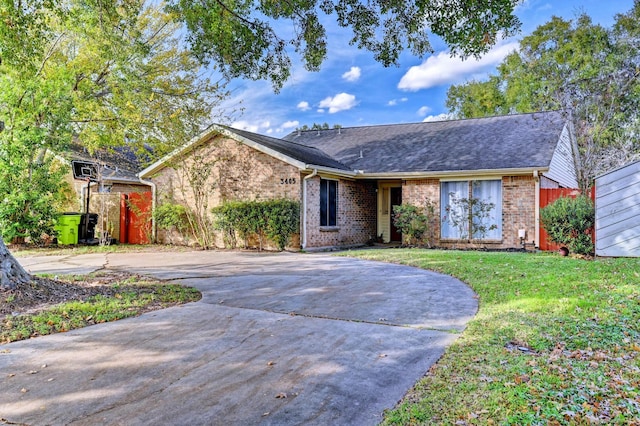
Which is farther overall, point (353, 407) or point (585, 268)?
point (585, 268)

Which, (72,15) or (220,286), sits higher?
(72,15)

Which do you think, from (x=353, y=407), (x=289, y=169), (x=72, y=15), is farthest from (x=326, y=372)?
(x=289, y=169)

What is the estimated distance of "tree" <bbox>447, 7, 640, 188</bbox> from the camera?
15.9 meters

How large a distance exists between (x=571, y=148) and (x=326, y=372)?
57.4 ft

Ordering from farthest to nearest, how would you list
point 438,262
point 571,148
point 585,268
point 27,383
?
point 571,148 < point 438,262 < point 585,268 < point 27,383

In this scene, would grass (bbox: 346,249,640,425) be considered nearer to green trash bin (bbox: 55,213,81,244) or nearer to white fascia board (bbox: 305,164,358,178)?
white fascia board (bbox: 305,164,358,178)

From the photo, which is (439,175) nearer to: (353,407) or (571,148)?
(571,148)

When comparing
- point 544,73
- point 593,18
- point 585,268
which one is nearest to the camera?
point 585,268

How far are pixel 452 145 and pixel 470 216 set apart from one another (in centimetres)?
337

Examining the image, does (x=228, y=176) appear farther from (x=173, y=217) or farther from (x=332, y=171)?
(x=332, y=171)

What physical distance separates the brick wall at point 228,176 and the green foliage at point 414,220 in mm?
3681

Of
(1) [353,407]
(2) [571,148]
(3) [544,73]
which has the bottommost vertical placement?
(1) [353,407]

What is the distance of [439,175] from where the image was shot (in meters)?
14.3

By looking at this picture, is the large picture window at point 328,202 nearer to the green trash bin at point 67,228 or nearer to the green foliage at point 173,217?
the green foliage at point 173,217
